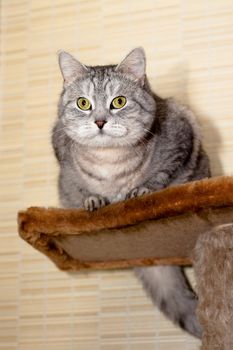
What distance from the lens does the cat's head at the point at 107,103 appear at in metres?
1.33

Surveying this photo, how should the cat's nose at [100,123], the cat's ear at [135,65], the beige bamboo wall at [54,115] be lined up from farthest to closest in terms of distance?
the beige bamboo wall at [54,115], the cat's ear at [135,65], the cat's nose at [100,123]

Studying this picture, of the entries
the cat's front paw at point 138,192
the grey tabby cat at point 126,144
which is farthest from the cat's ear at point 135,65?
the cat's front paw at point 138,192

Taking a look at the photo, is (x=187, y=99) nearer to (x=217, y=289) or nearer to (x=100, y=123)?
(x=100, y=123)

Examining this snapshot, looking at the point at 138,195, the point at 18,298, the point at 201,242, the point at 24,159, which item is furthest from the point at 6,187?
the point at 201,242

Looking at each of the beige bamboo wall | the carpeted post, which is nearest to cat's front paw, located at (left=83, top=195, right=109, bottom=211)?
the carpeted post

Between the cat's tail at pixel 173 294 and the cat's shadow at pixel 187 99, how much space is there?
1.13ft

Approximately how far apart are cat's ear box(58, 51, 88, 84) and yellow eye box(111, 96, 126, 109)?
0.14 m

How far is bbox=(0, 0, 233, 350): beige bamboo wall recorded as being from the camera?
5.45 ft

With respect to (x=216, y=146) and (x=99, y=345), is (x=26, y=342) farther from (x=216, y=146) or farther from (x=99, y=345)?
(x=216, y=146)

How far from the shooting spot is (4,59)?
6.49 ft

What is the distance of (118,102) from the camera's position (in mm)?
1377

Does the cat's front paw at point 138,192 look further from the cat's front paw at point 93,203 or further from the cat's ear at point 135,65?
the cat's ear at point 135,65

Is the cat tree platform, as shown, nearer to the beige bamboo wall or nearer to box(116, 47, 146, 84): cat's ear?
the beige bamboo wall

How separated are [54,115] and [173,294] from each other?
2.44 feet
